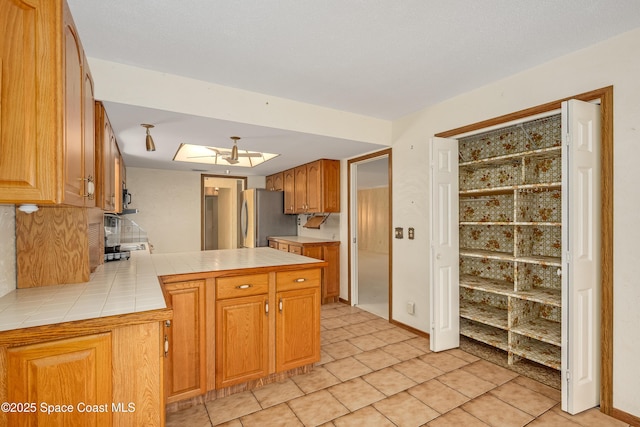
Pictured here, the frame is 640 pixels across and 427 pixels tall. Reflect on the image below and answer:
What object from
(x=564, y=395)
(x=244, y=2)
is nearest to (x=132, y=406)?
(x=244, y=2)

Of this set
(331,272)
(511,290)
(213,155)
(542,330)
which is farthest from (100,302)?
(213,155)

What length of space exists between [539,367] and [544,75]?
2.29 meters

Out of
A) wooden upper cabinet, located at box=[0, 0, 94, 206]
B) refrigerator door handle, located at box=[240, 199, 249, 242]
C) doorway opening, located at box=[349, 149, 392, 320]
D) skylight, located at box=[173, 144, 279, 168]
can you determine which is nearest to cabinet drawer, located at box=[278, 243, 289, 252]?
refrigerator door handle, located at box=[240, 199, 249, 242]

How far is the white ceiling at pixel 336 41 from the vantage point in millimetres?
1643

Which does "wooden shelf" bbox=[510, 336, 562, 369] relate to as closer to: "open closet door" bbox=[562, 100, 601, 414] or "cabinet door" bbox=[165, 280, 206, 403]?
"open closet door" bbox=[562, 100, 601, 414]

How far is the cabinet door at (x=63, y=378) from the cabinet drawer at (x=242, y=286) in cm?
92

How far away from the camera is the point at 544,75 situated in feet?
7.45

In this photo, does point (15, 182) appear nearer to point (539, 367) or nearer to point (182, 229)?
point (539, 367)

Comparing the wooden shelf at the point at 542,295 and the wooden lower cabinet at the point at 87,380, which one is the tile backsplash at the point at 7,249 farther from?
the wooden shelf at the point at 542,295

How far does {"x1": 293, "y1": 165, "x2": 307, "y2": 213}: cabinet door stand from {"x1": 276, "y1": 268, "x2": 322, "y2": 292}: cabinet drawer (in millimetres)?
2340

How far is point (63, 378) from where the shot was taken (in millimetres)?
1204

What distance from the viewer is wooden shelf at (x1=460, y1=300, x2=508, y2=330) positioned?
8.92 ft

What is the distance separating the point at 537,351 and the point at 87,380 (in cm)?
300

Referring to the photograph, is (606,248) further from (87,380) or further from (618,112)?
(87,380)
